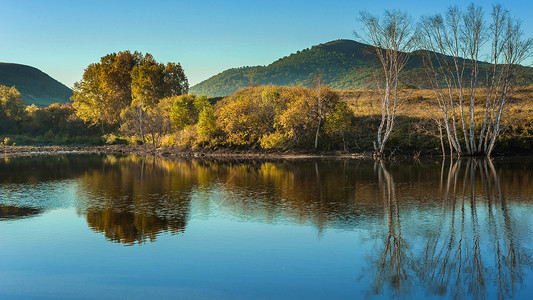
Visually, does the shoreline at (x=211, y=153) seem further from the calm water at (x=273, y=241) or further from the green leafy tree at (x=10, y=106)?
the calm water at (x=273, y=241)

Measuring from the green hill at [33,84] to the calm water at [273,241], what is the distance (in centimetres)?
14476

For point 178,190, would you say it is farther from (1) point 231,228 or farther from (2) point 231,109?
(2) point 231,109

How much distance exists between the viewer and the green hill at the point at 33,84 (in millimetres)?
147750

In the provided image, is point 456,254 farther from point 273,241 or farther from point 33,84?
point 33,84

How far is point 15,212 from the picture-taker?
1503cm

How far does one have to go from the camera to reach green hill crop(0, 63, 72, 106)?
14775cm

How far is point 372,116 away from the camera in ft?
147

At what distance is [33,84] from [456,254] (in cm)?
17888

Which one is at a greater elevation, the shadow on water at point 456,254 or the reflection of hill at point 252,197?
the reflection of hill at point 252,197

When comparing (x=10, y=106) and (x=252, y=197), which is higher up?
(x=10, y=106)

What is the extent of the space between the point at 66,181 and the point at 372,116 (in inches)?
1245

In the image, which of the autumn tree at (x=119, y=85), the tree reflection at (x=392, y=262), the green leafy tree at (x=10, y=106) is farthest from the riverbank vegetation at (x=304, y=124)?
the green leafy tree at (x=10, y=106)

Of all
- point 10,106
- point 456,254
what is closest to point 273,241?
point 456,254

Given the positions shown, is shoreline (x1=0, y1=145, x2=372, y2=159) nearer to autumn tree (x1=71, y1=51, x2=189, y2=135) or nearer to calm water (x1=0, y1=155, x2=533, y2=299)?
autumn tree (x1=71, y1=51, x2=189, y2=135)
